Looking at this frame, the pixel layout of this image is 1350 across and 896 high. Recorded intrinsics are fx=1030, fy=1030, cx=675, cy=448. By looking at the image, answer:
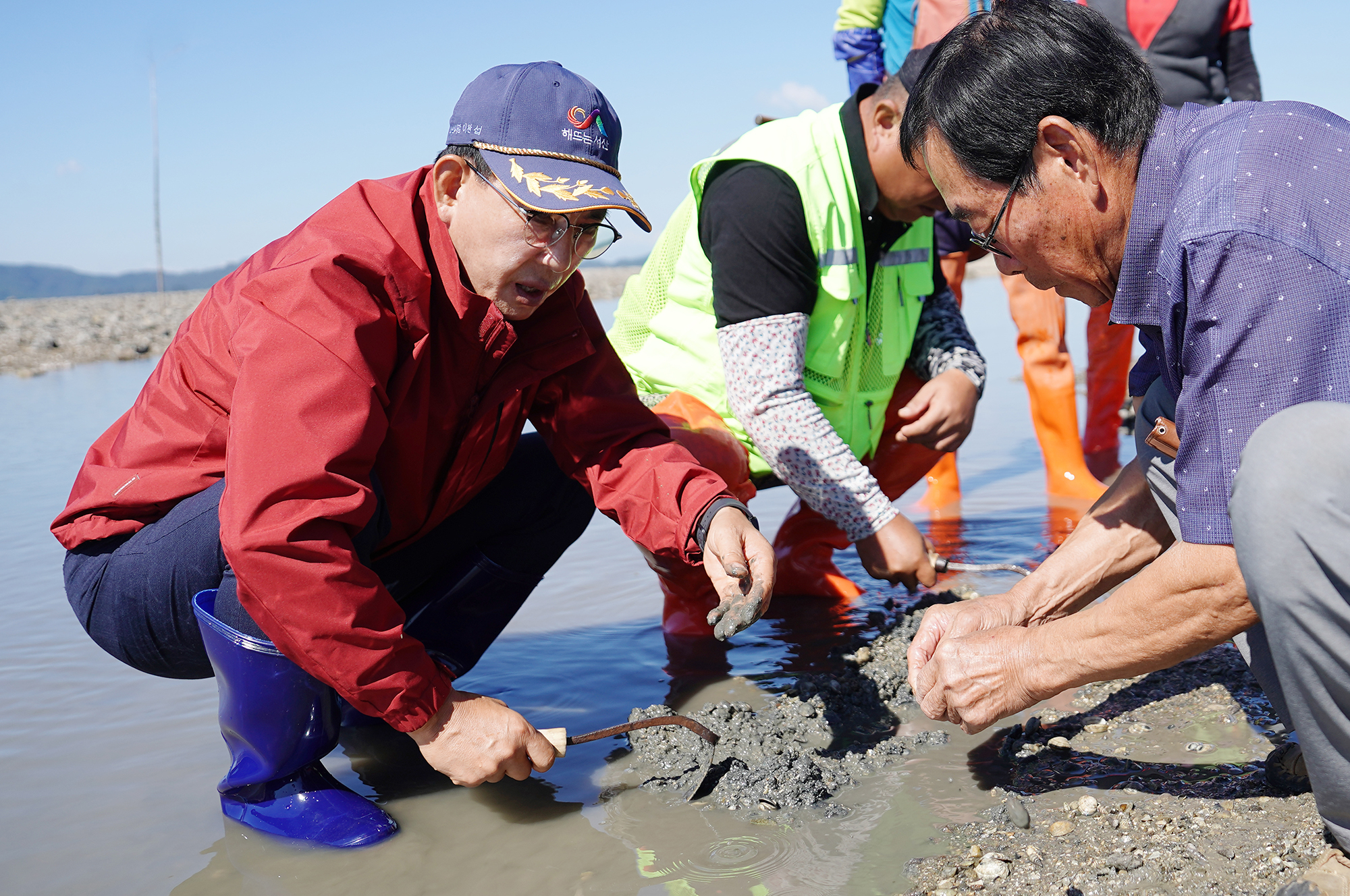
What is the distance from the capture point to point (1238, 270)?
1.42 metres

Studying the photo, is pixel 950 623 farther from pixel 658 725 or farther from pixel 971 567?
pixel 971 567

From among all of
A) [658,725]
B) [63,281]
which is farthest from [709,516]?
[63,281]

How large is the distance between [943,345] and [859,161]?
739mm

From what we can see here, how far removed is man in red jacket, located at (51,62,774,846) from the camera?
5.72 ft

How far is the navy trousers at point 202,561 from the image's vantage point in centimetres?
195

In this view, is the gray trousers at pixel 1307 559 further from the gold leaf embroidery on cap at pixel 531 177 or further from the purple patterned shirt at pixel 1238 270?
the gold leaf embroidery on cap at pixel 531 177

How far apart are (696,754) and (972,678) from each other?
707 mm

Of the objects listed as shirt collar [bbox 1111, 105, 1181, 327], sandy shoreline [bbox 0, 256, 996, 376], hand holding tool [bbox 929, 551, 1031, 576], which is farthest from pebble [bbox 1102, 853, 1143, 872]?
sandy shoreline [bbox 0, 256, 996, 376]

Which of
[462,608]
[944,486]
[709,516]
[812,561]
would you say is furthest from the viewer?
[944,486]

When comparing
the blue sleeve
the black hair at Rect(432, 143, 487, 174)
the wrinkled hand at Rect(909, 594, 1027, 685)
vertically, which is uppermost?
the blue sleeve

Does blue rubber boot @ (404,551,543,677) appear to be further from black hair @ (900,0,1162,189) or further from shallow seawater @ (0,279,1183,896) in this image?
black hair @ (900,0,1162,189)

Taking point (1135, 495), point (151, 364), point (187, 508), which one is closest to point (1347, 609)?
point (1135, 495)

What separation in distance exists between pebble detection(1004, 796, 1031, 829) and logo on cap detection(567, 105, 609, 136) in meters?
1.51

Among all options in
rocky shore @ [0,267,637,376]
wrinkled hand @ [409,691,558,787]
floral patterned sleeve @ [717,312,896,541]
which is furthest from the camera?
rocky shore @ [0,267,637,376]
